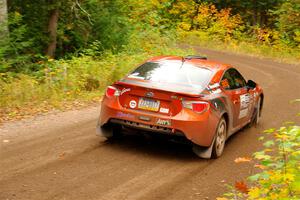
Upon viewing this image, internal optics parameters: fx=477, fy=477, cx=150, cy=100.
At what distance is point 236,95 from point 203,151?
1.60 metres

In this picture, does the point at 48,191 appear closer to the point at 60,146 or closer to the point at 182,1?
the point at 60,146

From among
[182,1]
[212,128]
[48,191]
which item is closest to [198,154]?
[212,128]

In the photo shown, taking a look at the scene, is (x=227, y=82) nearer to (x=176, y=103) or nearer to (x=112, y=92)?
(x=176, y=103)

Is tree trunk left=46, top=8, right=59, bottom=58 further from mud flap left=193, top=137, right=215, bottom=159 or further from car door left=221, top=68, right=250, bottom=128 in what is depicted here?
mud flap left=193, top=137, right=215, bottom=159

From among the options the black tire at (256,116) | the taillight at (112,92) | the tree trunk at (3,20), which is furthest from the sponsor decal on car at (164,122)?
the tree trunk at (3,20)

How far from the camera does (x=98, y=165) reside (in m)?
7.00

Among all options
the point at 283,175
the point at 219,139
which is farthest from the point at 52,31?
the point at 283,175

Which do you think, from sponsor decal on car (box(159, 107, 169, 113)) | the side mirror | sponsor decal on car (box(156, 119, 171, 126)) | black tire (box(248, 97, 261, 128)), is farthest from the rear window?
black tire (box(248, 97, 261, 128))

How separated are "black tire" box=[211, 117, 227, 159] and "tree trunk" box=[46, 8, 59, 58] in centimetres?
1109

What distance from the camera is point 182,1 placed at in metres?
43.5

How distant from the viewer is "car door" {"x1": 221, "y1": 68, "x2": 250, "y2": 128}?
8484 mm

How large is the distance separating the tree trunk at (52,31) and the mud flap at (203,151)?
11.4m

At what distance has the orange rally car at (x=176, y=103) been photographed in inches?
288

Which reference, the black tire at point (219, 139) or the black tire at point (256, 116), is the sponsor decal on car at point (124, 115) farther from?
the black tire at point (256, 116)
